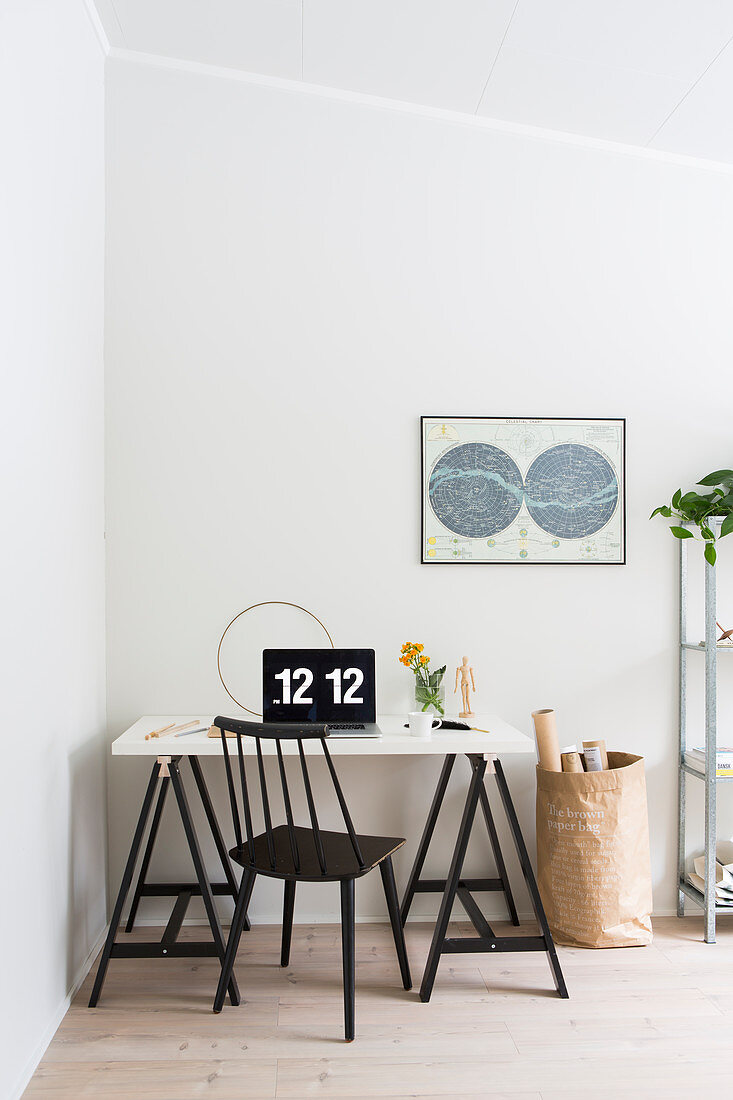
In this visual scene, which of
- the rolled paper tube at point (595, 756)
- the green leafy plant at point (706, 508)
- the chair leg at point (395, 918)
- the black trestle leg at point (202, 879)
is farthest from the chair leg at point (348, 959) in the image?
the green leafy plant at point (706, 508)

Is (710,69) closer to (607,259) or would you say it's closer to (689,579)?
(607,259)

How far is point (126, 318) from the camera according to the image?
2.80 m

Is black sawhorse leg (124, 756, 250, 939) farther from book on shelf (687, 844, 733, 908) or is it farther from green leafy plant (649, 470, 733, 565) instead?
green leafy plant (649, 470, 733, 565)

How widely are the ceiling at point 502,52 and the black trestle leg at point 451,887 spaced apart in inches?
85.6

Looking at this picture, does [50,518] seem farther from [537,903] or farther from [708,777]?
[708,777]

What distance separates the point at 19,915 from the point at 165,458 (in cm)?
148

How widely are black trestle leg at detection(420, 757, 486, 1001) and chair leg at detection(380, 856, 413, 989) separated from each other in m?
0.06

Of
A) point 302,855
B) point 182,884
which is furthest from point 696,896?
point 182,884

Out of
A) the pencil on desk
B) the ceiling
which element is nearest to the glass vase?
the pencil on desk

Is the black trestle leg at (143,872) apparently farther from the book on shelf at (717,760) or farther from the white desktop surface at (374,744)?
the book on shelf at (717,760)

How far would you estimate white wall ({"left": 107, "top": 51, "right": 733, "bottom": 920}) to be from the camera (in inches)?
110

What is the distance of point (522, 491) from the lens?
2871 mm

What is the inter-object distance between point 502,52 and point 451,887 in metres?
2.55

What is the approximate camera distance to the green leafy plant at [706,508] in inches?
106
